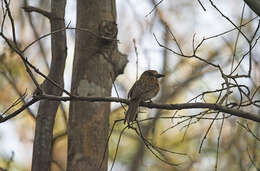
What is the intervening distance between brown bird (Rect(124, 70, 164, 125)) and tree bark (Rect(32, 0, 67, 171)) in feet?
2.47

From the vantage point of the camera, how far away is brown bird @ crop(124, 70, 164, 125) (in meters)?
4.14

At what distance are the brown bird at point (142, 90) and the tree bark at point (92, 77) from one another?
→ 13.1 inches

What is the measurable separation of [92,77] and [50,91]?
0.50 m

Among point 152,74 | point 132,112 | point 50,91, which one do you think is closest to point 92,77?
point 50,91

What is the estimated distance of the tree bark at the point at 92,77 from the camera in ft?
13.7

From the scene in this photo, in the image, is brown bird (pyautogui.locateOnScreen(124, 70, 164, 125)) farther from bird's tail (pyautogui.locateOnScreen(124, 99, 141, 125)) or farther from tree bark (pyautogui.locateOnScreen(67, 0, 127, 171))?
tree bark (pyautogui.locateOnScreen(67, 0, 127, 171))

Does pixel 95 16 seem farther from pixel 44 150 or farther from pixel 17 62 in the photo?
pixel 17 62

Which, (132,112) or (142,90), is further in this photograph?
(142,90)

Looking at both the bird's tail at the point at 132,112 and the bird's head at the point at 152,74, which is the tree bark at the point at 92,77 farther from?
the bird's head at the point at 152,74

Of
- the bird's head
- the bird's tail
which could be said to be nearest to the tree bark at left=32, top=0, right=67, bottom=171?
the bird's tail

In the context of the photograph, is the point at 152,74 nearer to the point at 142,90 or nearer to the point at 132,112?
the point at 142,90

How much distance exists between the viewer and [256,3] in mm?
2953

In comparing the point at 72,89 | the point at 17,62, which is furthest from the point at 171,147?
the point at 72,89

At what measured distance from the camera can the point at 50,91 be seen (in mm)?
4113
